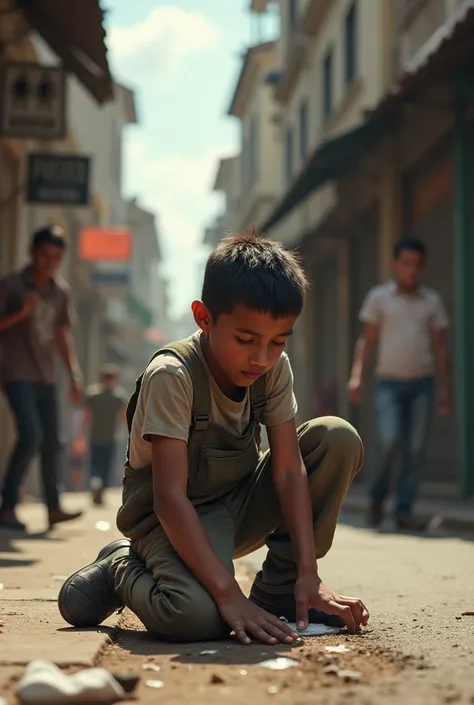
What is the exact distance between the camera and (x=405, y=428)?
784cm

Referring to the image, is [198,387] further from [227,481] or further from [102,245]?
[102,245]

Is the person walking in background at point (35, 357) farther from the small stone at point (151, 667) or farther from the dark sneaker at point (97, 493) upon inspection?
the dark sneaker at point (97, 493)

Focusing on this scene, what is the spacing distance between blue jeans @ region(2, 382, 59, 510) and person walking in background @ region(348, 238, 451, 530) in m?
2.05

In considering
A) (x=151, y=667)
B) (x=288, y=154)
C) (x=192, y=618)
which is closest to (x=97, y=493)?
(x=192, y=618)

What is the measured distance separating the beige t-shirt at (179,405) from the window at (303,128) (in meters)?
19.0

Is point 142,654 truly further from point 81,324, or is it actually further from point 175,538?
point 81,324

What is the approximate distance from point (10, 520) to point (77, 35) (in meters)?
4.37

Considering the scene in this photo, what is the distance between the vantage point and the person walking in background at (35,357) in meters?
7.26

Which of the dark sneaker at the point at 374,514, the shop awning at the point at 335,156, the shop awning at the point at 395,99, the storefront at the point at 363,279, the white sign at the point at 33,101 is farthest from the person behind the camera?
the storefront at the point at 363,279

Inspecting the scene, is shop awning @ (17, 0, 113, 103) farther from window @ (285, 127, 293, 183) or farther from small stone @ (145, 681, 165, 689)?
window @ (285, 127, 293, 183)

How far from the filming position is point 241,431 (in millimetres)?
3484

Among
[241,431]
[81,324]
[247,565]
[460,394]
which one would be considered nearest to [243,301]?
[241,431]

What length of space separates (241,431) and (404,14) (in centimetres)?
1125

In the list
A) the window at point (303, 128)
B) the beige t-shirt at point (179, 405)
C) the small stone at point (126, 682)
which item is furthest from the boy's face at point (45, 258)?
the window at point (303, 128)
